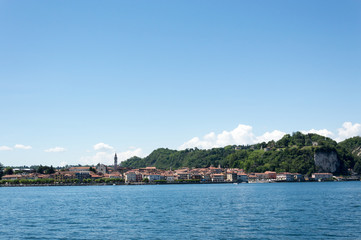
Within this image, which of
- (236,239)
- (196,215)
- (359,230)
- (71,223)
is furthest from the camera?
(196,215)

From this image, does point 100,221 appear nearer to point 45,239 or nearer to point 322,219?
point 45,239

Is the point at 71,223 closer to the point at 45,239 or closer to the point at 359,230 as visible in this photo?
the point at 45,239

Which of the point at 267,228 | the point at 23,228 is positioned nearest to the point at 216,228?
the point at 267,228

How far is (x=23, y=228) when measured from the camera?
41.4 metres

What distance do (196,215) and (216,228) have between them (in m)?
11.1

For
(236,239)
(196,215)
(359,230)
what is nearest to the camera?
(236,239)

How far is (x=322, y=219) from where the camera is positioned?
4512 centimetres

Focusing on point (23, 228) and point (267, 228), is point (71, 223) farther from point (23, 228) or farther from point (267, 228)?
point (267, 228)

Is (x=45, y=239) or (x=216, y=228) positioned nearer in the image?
(x=45, y=239)

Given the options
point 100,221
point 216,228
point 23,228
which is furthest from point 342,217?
point 23,228

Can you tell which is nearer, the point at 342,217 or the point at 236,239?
the point at 236,239

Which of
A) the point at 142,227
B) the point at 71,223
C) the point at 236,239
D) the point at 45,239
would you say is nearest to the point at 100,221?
the point at 71,223

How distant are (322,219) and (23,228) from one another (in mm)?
31583

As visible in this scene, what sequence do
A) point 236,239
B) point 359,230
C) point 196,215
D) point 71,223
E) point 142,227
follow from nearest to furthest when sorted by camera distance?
point 236,239 < point 359,230 < point 142,227 < point 71,223 < point 196,215
